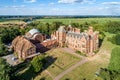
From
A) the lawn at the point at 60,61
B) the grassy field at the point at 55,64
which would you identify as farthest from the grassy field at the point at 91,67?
the grassy field at the point at 55,64

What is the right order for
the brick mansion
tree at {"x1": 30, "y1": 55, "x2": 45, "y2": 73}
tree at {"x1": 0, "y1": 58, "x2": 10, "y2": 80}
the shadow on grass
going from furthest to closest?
the brick mansion, tree at {"x1": 30, "y1": 55, "x2": 45, "y2": 73}, the shadow on grass, tree at {"x1": 0, "y1": 58, "x2": 10, "y2": 80}

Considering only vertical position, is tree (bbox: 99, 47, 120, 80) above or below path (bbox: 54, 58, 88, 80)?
above

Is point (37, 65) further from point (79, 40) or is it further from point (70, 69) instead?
point (79, 40)

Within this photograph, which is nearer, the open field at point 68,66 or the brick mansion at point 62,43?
the open field at point 68,66

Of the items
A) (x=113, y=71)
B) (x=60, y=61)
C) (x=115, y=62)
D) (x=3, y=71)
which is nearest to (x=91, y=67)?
(x=113, y=71)

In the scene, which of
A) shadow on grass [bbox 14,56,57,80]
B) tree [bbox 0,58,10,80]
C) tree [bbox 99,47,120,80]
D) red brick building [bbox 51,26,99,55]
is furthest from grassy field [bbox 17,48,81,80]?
tree [bbox 99,47,120,80]

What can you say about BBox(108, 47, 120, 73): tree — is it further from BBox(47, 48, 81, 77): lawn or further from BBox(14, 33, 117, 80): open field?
BBox(47, 48, 81, 77): lawn

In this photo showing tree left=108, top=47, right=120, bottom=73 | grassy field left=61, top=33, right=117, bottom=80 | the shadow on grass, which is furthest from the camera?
the shadow on grass

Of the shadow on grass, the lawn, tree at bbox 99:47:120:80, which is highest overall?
tree at bbox 99:47:120:80

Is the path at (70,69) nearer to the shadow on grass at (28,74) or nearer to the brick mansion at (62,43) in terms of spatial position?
the shadow on grass at (28,74)
